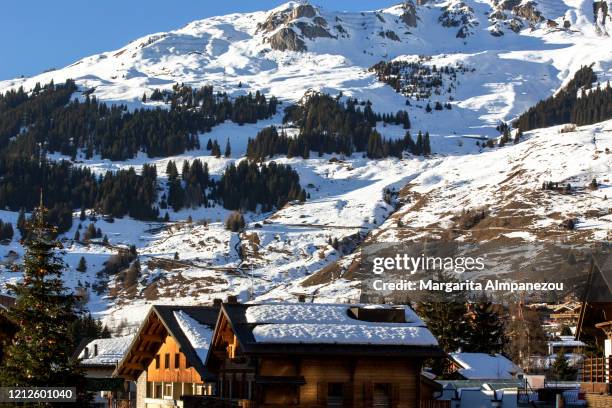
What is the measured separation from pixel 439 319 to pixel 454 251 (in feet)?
295

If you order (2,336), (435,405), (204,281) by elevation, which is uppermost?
(204,281)

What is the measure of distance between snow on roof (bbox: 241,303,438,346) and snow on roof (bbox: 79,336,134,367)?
2211cm

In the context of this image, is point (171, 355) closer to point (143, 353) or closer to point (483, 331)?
point (143, 353)

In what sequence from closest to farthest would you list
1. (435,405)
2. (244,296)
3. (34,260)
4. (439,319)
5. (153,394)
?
(34,260)
(435,405)
(153,394)
(439,319)
(244,296)

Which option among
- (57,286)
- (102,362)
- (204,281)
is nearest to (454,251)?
(204,281)

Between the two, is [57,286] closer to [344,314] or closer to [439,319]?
[344,314]

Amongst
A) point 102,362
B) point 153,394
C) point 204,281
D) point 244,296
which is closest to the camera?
point 153,394

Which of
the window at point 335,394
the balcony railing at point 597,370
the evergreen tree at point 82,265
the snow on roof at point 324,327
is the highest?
the evergreen tree at point 82,265

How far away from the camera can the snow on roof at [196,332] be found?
48000 mm

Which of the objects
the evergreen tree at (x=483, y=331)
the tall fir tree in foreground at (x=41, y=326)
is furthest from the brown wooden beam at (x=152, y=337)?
the evergreen tree at (x=483, y=331)

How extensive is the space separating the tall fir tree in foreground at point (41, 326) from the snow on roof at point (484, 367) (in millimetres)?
30841

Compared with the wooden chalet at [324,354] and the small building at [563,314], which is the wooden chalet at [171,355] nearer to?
the wooden chalet at [324,354]

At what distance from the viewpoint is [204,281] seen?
178125 millimetres

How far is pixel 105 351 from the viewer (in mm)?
65562
